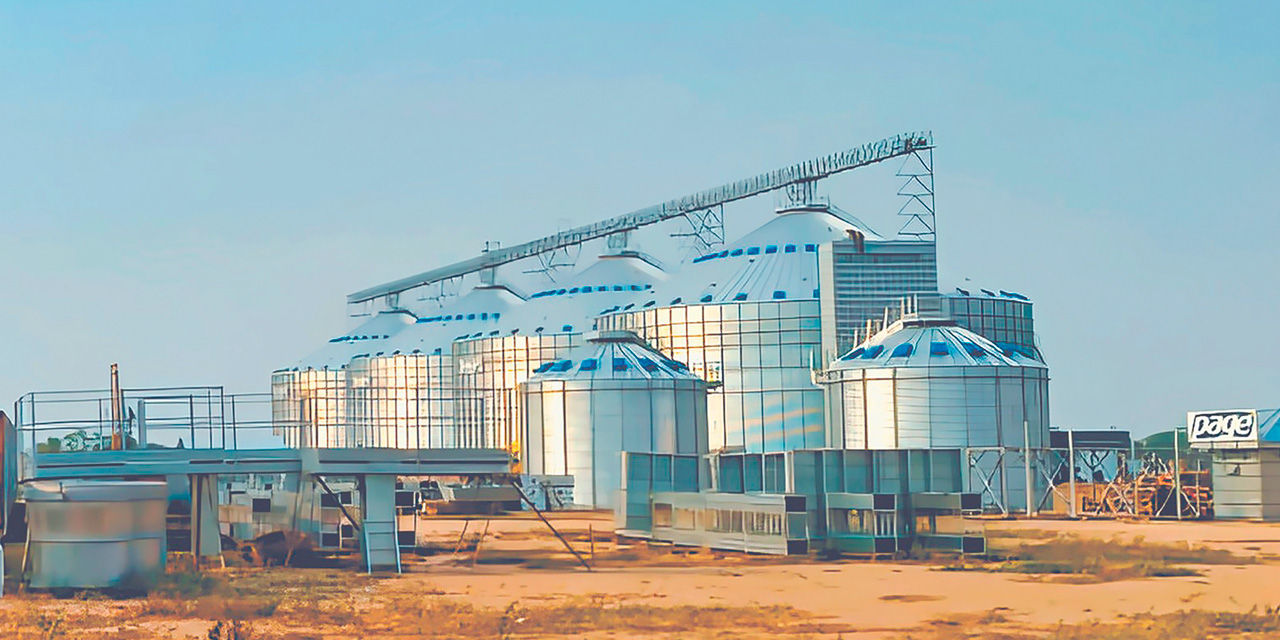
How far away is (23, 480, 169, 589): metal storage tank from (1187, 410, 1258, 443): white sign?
47.1 metres

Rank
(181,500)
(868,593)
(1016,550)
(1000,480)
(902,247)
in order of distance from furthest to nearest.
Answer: (902,247) → (1000,480) → (1016,550) → (181,500) → (868,593)

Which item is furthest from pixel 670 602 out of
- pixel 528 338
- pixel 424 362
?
pixel 424 362

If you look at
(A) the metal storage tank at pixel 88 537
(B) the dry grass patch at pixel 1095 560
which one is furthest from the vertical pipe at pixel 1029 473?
(A) the metal storage tank at pixel 88 537

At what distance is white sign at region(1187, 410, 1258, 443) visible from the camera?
71.1 meters

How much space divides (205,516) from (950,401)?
4445 centimetres


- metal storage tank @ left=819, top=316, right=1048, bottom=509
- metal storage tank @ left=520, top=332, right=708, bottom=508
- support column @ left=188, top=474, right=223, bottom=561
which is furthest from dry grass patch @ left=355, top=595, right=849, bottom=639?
metal storage tank @ left=520, top=332, right=708, bottom=508

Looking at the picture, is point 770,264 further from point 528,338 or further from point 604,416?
point 528,338

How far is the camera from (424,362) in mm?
140750

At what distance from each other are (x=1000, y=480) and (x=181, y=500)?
4328 centimetres

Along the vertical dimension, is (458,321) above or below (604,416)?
above

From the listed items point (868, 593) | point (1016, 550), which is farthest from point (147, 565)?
point (1016, 550)

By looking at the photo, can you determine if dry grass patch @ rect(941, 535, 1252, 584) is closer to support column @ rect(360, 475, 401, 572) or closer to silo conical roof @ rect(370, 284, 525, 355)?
support column @ rect(360, 475, 401, 572)

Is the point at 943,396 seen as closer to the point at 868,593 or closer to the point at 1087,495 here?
the point at 1087,495

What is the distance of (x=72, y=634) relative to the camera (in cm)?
3105
